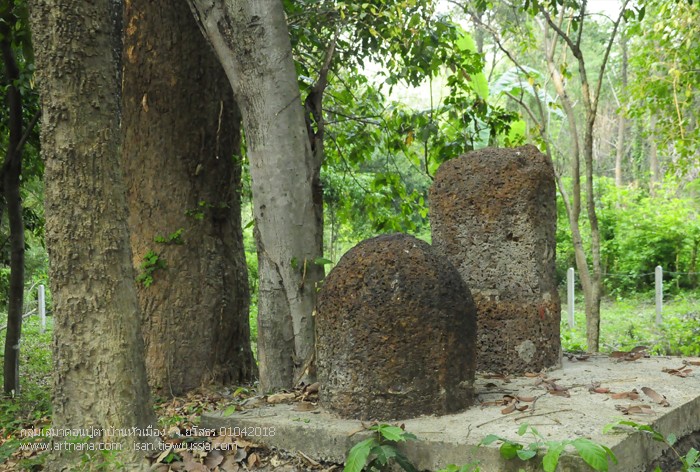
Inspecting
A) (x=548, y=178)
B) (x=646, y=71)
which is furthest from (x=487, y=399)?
(x=646, y=71)

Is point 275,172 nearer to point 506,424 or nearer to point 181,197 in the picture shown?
point 181,197

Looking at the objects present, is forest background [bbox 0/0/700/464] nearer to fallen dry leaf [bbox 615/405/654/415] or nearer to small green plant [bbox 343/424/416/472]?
small green plant [bbox 343/424/416/472]

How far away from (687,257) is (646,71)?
→ 9819 mm

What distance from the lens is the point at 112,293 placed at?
3869 mm

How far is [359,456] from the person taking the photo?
3402mm

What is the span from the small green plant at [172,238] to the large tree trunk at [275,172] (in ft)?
5.65

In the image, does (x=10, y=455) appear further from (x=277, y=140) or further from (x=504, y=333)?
(x=504, y=333)

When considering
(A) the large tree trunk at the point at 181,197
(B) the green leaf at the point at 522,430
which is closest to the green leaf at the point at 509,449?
(B) the green leaf at the point at 522,430

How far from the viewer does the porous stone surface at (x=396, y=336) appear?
13.0 ft

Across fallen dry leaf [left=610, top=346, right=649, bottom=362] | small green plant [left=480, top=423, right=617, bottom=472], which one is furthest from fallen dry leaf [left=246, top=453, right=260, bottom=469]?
fallen dry leaf [left=610, top=346, right=649, bottom=362]

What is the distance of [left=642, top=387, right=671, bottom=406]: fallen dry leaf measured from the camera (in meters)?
4.18

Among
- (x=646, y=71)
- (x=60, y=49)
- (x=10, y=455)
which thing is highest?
(x=646, y=71)

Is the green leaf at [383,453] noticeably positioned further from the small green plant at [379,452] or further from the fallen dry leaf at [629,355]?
the fallen dry leaf at [629,355]

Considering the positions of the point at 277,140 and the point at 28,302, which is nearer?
the point at 277,140
